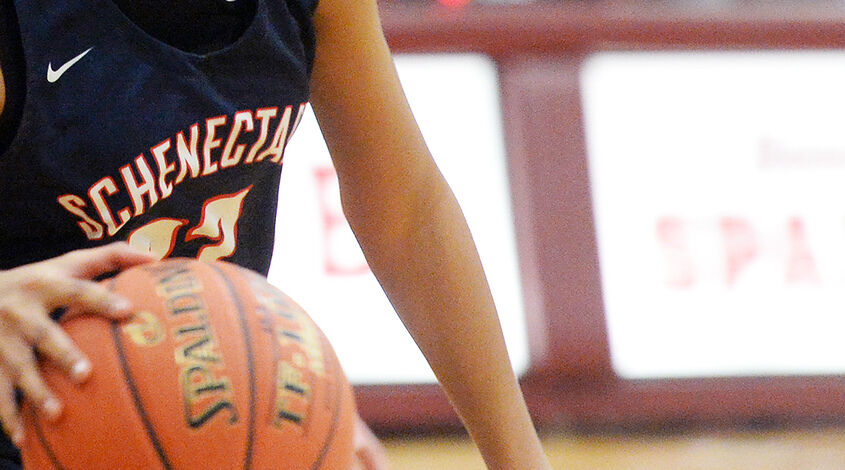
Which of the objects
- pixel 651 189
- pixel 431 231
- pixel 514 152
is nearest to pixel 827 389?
pixel 651 189

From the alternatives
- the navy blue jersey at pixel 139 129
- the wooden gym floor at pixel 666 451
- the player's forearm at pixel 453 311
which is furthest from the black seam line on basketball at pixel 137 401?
the wooden gym floor at pixel 666 451

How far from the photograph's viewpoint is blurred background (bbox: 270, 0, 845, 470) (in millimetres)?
3502

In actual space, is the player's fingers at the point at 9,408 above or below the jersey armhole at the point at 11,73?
below

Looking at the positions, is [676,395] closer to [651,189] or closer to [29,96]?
[651,189]

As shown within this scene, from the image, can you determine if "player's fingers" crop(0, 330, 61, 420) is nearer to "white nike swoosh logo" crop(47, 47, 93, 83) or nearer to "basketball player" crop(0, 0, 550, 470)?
"basketball player" crop(0, 0, 550, 470)

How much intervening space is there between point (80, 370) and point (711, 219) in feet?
9.80

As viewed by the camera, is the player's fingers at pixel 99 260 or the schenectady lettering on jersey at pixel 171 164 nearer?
the player's fingers at pixel 99 260

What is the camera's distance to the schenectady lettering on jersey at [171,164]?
3.81 ft

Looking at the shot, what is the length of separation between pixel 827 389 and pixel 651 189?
80cm

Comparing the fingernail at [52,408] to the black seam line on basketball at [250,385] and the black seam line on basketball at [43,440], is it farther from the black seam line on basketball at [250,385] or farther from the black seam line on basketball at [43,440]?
the black seam line on basketball at [250,385]

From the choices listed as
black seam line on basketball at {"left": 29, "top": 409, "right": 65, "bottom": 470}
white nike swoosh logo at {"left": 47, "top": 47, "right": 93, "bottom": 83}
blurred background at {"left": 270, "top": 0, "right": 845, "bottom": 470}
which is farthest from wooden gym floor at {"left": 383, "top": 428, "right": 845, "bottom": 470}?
black seam line on basketball at {"left": 29, "top": 409, "right": 65, "bottom": 470}

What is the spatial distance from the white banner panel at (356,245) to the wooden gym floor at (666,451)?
0.76 ft

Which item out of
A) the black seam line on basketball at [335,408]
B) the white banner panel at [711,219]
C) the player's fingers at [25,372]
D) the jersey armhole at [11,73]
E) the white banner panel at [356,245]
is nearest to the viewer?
the player's fingers at [25,372]

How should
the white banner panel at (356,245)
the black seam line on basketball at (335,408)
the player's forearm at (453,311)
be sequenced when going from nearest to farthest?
the black seam line on basketball at (335,408)
the player's forearm at (453,311)
the white banner panel at (356,245)
